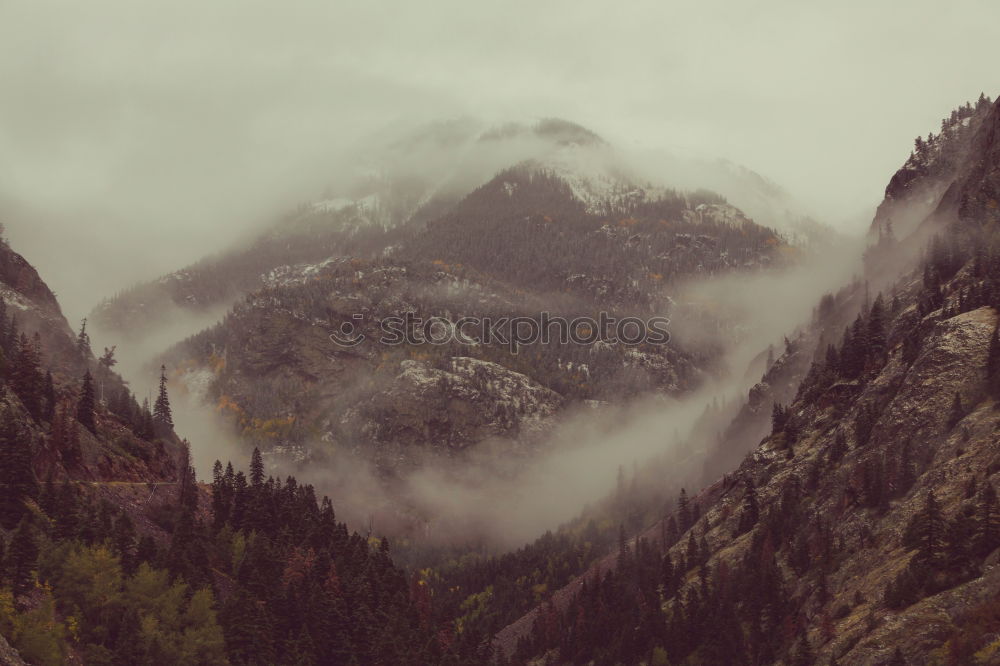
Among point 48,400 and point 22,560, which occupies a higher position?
point 48,400

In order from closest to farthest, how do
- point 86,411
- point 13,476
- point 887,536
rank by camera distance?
point 13,476 < point 887,536 < point 86,411

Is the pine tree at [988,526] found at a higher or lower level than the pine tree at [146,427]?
lower

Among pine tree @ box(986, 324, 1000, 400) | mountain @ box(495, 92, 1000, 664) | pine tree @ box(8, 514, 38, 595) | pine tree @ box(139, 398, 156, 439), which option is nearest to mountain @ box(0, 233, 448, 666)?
pine tree @ box(8, 514, 38, 595)

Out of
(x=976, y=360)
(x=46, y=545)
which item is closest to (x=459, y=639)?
(x=46, y=545)

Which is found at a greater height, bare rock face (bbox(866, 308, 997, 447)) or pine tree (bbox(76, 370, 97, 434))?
pine tree (bbox(76, 370, 97, 434))

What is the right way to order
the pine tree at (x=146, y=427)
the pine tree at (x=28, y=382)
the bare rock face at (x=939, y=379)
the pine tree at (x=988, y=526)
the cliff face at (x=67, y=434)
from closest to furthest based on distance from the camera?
the pine tree at (x=988, y=526) < the cliff face at (x=67, y=434) < the pine tree at (x=28, y=382) < the bare rock face at (x=939, y=379) < the pine tree at (x=146, y=427)

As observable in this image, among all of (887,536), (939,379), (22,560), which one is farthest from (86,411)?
(939,379)

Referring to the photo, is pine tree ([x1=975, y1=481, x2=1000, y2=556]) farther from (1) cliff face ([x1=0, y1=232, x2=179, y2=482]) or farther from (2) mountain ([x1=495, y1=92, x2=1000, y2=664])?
(1) cliff face ([x1=0, y1=232, x2=179, y2=482])

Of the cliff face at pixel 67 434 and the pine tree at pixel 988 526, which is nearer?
the pine tree at pixel 988 526

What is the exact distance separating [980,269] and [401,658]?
115 m

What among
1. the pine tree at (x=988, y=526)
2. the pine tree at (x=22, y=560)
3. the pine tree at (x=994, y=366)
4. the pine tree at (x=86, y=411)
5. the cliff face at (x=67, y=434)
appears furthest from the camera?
the pine tree at (x=86, y=411)

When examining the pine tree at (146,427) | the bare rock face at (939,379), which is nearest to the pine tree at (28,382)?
the pine tree at (146,427)

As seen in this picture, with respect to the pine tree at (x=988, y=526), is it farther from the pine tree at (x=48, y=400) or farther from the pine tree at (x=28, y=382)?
the pine tree at (x=48, y=400)

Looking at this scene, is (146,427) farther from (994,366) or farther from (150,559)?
(994,366)
